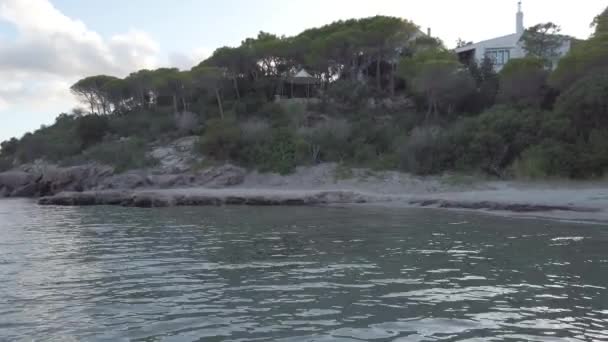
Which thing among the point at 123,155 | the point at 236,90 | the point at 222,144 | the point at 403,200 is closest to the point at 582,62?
the point at 403,200

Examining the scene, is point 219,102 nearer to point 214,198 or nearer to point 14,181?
point 14,181

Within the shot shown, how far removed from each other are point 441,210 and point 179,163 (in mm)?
23246

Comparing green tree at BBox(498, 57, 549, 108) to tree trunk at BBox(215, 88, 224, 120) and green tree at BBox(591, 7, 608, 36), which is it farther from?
tree trunk at BBox(215, 88, 224, 120)

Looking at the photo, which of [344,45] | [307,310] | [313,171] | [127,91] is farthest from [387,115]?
[307,310]

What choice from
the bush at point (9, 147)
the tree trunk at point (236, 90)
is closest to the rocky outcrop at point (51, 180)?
the tree trunk at point (236, 90)

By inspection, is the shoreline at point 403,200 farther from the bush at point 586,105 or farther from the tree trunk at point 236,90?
the tree trunk at point 236,90

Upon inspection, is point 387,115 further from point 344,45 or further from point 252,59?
point 252,59

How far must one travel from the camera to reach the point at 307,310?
8.09 meters

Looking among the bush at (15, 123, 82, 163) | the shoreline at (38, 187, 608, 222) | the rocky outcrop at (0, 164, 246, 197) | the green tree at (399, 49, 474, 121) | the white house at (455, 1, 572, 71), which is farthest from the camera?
the white house at (455, 1, 572, 71)

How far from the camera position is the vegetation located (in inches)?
1258

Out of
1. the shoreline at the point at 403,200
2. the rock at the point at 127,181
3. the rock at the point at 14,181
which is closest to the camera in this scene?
the shoreline at the point at 403,200

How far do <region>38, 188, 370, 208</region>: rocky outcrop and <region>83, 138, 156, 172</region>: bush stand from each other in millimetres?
9308

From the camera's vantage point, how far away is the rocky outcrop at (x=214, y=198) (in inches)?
1164

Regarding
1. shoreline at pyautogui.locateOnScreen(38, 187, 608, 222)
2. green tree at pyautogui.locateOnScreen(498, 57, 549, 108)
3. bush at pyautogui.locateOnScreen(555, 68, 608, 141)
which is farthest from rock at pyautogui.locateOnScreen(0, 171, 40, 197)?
bush at pyautogui.locateOnScreen(555, 68, 608, 141)
